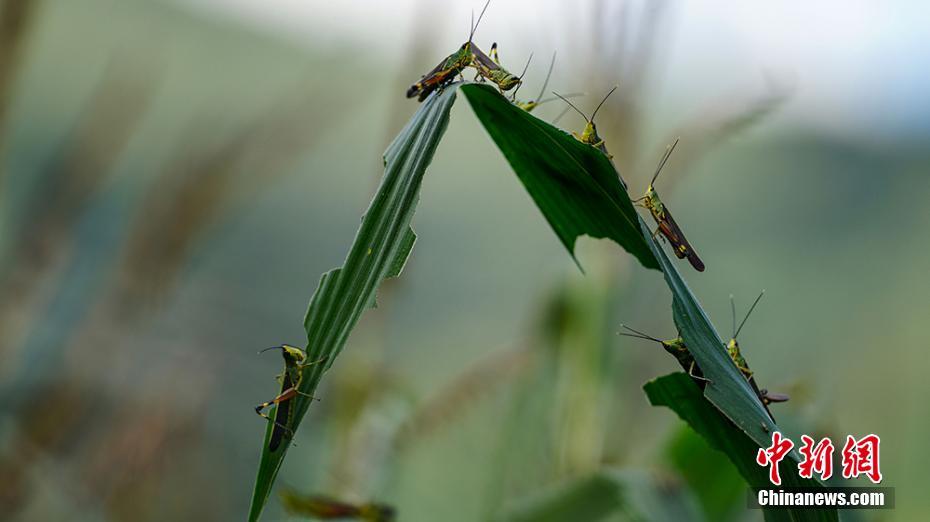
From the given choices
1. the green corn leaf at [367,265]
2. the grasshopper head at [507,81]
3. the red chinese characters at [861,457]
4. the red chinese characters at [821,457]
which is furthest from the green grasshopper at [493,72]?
the red chinese characters at [861,457]

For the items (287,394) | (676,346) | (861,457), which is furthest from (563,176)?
(861,457)

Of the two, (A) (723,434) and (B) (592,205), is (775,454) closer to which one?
(A) (723,434)

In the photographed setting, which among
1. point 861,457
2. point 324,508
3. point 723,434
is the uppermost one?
point 861,457

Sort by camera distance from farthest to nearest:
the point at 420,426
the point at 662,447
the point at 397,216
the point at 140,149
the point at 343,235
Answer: the point at 343,235 < the point at 140,149 < the point at 420,426 < the point at 662,447 < the point at 397,216

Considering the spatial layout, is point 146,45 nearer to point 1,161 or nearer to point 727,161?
point 1,161

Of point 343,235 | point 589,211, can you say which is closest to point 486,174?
point 343,235

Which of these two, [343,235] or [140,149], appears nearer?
[140,149]

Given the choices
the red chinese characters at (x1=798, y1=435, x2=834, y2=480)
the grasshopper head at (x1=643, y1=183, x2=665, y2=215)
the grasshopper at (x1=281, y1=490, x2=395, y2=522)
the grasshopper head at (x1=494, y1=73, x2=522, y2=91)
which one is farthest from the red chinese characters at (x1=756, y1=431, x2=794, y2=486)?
the grasshopper at (x1=281, y1=490, x2=395, y2=522)

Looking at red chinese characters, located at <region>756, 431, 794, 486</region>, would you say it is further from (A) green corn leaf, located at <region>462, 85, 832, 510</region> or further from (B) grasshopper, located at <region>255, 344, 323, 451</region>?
(B) grasshopper, located at <region>255, 344, 323, 451</region>
